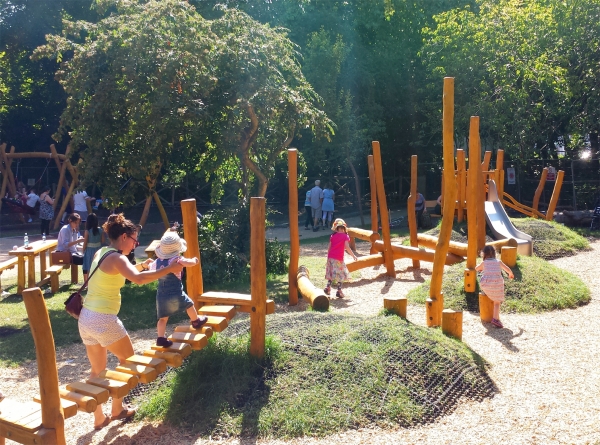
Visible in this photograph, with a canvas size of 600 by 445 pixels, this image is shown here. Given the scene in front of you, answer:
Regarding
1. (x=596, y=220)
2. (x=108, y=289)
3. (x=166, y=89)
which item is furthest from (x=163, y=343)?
(x=596, y=220)

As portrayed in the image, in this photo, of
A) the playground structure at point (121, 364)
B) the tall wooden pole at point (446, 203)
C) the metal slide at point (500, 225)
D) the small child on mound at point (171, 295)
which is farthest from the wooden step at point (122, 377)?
the metal slide at point (500, 225)

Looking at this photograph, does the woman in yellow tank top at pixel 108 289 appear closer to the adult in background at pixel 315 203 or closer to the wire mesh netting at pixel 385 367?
the wire mesh netting at pixel 385 367

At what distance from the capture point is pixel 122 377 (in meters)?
4.52

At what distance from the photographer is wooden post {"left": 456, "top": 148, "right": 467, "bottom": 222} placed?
13.9 m

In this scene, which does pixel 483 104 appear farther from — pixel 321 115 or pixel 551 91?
pixel 321 115

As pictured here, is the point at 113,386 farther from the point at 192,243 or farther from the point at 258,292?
the point at 192,243

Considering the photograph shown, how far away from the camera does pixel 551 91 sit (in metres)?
21.9

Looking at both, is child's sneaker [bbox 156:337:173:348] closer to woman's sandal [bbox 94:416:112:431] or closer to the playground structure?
the playground structure

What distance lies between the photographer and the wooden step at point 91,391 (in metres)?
4.25

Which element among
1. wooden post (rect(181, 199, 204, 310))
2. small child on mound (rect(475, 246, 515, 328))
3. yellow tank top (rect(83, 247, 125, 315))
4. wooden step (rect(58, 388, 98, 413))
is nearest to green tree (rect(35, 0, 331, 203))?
wooden post (rect(181, 199, 204, 310))

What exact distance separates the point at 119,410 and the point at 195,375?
2.24 feet

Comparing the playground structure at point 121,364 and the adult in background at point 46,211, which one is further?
the adult in background at point 46,211

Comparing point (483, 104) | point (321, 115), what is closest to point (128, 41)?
point (321, 115)

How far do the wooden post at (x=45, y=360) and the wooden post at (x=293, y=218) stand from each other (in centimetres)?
565
